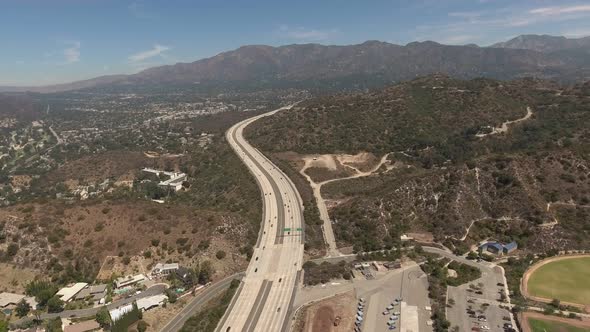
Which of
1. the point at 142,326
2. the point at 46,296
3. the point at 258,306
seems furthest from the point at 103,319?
the point at 258,306

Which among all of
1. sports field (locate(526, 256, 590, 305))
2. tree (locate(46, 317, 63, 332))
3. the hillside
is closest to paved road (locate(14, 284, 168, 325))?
tree (locate(46, 317, 63, 332))

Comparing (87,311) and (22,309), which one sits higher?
(22,309)

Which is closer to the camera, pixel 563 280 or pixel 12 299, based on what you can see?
pixel 12 299

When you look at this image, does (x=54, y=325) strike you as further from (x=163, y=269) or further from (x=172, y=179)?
(x=172, y=179)

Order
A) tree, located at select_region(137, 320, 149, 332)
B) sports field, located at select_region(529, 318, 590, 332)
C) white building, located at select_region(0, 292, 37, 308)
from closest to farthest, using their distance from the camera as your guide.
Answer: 1. sports field, located at select_region(529, 318, 590, 332)
2. tree, located at select_region(137, 320, 149, 332)
3. white building, located at select_region(0, 292, 37, 308)

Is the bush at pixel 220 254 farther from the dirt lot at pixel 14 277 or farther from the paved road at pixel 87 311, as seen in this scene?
the dirt lot at pixel 14 277

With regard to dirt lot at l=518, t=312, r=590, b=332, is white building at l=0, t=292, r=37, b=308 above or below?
above

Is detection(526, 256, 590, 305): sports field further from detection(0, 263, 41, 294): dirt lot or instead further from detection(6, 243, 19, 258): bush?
detection(6, 243, 19, 258): bush
